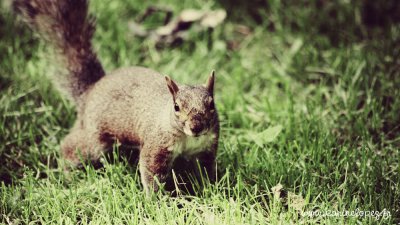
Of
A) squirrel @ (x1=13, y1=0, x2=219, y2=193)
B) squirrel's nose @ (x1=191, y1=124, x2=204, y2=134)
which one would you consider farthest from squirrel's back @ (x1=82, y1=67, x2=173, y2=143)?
squirrel's nose @ (x1=191, y1=124, x2=204, y2=134)

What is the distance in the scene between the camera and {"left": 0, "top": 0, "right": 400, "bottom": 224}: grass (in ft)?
7.25

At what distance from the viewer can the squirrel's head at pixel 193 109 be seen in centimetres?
204

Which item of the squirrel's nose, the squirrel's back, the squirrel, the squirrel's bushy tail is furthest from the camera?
the squirrel's bushy tail

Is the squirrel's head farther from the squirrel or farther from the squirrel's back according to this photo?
the squirrel's back

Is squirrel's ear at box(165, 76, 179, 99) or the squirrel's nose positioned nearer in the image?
the squirrel's nose

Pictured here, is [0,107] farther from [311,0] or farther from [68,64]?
[311,0]

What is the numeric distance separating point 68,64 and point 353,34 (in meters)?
1.96

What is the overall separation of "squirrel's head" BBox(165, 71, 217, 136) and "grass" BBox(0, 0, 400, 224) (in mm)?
335

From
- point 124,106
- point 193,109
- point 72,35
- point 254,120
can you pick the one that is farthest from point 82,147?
point 254,120

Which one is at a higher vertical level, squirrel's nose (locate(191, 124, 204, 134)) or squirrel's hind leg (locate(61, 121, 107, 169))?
squirrel's nose (locate(191, 124, 204, 134))

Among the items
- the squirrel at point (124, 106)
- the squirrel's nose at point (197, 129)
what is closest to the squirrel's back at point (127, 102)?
the squirrel at point (124, 106)

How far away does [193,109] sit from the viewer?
2.06 metres

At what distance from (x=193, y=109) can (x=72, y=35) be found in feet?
3.39

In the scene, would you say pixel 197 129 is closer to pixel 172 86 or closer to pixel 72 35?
pixel 172 86
